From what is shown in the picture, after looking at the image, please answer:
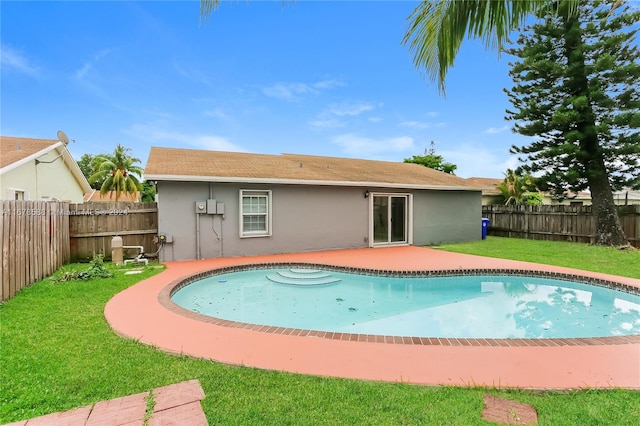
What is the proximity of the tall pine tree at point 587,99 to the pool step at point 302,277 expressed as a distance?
41.1ft

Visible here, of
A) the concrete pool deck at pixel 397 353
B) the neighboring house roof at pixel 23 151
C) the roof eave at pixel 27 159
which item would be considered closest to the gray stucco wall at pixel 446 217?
the concrete pool deck at pixel 397 353

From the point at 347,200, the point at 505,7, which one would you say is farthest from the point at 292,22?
the point at 505,7

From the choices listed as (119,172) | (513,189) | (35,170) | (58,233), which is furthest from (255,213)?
(119,172)

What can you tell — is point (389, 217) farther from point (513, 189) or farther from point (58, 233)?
point (513, 189)

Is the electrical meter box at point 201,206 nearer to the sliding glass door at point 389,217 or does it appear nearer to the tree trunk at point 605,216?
the sliding glass door at point 389,217

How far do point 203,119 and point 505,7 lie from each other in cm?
2005

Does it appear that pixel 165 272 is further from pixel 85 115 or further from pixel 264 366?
pixel 85 115

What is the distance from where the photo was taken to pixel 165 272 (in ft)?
29.0

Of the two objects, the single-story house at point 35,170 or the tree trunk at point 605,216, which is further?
the tree trunk at point 605,216

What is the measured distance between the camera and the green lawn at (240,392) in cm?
274

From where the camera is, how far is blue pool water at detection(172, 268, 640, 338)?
586 centimetres

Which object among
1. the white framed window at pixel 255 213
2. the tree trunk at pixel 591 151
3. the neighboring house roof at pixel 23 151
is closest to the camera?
the white framed window at pixel 255 213

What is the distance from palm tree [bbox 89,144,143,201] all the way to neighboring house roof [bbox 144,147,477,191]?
21.3m

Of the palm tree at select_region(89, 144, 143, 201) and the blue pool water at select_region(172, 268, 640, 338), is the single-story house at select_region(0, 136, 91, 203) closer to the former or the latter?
the blue pool water at select_region(172, 268, 640, 338)
